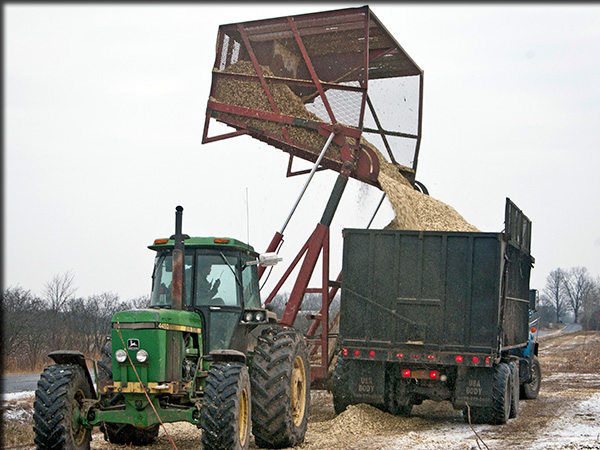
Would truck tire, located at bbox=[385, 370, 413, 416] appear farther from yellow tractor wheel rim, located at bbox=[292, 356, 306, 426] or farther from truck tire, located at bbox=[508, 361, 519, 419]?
yellow tractor wheel rim, located at bbox=[292, 356, 306, 426]

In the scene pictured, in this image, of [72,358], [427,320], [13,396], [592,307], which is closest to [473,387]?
[427,320]

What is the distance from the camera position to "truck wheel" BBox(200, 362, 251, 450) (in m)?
7.11

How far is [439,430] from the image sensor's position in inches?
408

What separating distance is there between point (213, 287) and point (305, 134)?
501 cm

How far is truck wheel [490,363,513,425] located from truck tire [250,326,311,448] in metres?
3.20

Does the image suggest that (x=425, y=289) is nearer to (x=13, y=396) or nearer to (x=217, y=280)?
(x=217, y=280)

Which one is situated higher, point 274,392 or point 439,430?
point 274,392

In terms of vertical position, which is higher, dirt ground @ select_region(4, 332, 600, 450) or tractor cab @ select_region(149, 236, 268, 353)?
tractor cab @ select_region(149, 236, 268, 353)

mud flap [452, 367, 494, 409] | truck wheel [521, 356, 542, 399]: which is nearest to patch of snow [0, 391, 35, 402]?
mud flap [452, 367, 494, 409]

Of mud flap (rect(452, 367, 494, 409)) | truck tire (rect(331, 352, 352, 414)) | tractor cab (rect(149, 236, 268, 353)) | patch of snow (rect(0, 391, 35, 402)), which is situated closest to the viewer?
tractor cab (rect(149, 236, 268, 353))

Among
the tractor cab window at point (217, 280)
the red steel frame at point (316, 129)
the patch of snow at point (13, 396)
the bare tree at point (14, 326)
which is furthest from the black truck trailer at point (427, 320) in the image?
the bare tree at point (14, 326)

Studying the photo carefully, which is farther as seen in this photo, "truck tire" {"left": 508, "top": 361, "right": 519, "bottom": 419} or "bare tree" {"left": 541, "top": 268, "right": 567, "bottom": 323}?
"bare tree" {"left": 541, "top": 268, "right": 567, "bottom": 323}

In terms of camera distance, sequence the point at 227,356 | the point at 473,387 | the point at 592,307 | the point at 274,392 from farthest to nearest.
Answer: the point at 592,307 < the point at 473,387 < the point at 274,392 < the point at 227,356

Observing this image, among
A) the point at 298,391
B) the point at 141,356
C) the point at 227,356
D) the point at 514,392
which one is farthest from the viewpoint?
the point at 514,392
